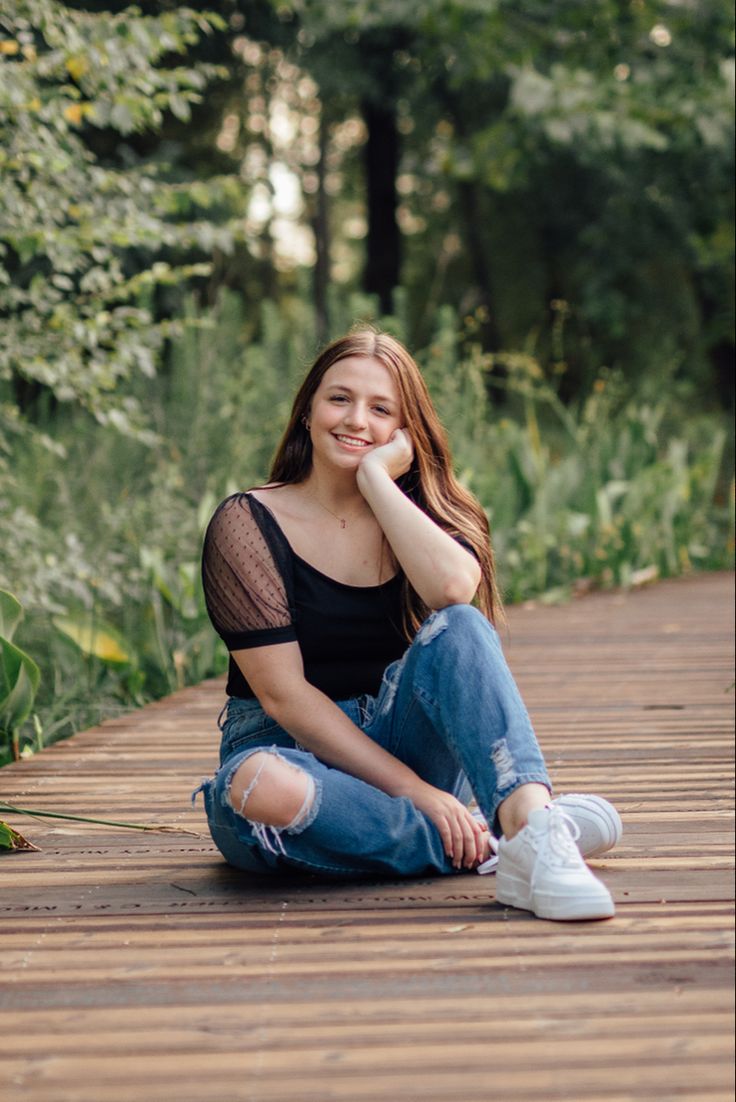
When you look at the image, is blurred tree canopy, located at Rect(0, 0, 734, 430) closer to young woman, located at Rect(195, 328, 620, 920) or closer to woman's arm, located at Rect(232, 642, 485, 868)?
young woman, located at Rect(195, 328, 620, 920)

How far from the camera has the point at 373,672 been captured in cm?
287

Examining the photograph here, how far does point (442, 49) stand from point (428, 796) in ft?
29.1

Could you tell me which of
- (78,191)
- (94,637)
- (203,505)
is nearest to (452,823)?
(94,637)

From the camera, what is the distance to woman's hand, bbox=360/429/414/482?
9.09 ft

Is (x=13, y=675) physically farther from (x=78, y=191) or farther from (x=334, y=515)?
(x=78, y=191)

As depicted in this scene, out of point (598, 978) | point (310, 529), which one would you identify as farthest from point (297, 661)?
point (598, 978)

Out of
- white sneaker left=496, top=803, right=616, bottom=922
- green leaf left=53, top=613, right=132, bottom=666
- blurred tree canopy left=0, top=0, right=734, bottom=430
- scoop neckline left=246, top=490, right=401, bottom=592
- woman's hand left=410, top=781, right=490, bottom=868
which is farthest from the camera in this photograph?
Answer: blurred tree canopy left=0, top=0, right=734, bottom=430

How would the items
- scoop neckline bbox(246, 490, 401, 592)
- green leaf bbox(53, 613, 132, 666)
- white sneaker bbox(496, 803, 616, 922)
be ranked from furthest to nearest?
green leaf bbox(53, 613, 132, 666)
scoop neckline bbox(246, 490, 401, 592)
white sneaker bbox(496, 803, 616, 922)

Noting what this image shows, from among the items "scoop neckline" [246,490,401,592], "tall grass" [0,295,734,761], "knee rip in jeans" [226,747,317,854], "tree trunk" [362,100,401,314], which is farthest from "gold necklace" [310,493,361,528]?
"tree trunk" [362,100,401,314]

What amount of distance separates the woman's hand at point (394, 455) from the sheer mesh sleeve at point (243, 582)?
0.87 feet

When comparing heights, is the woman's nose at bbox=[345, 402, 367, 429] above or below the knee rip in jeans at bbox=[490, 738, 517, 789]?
above

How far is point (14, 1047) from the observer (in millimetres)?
1854

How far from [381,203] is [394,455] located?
1115cm

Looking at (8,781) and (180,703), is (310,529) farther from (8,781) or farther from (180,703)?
(180,703)
